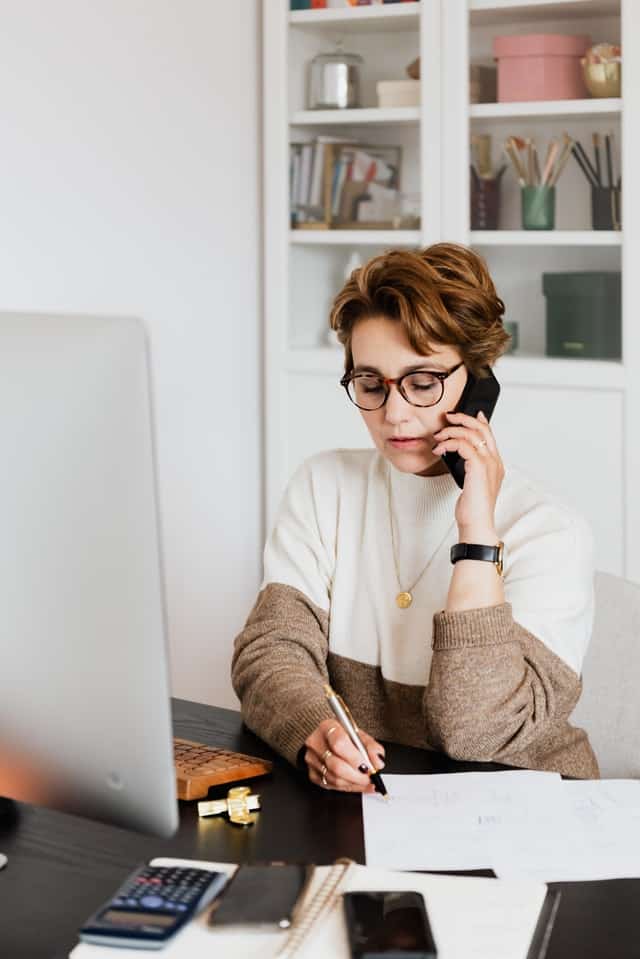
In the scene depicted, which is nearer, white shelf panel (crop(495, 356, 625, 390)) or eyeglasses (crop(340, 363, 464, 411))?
eyeglasses (crop(340, 363, 464, 411))

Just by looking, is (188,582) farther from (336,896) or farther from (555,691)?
(336,896)

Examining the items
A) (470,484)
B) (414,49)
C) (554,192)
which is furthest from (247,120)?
(470,484)

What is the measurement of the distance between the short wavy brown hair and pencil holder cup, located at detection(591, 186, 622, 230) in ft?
4.88

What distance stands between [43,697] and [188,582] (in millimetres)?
2497

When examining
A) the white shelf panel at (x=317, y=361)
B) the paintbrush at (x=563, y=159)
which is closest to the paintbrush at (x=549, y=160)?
the paintbrush at (x=563, y=159)

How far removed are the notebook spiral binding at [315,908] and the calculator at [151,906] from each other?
8 cm

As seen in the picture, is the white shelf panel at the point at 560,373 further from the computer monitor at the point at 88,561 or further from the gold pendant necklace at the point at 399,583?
the computer monitor at the point at 88,561

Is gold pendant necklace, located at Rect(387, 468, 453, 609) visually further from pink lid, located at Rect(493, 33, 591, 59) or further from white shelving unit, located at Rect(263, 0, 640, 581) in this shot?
pink lid, located at Rect(493, 33, 591, 59)

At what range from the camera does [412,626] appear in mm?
1749

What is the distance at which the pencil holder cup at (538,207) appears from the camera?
3260 millimetres

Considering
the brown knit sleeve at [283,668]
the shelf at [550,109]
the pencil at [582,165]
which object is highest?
the shelf at [550,109]

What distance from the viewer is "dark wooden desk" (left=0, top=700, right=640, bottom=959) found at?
1.06 metres

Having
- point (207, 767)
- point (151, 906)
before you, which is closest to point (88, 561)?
point (151, 906)

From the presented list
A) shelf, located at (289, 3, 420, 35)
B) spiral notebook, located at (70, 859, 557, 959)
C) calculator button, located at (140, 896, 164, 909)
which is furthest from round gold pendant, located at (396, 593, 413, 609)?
A: shelf, located at (289, 3, 420, 35)
